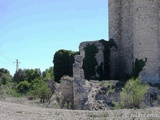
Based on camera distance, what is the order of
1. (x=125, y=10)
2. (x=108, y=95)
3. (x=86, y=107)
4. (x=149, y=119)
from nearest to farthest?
(x=149, y=119)
(x=86, y=107)
(x=108, y=95)
(x=125, y=10)

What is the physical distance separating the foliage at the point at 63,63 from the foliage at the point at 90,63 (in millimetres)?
8158

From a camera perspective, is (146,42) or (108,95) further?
(146,42)

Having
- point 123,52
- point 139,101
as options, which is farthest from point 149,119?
point 123,52

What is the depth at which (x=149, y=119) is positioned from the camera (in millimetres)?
11789

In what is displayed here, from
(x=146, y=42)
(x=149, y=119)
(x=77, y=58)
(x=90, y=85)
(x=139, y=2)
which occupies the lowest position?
(x=149, y=119)

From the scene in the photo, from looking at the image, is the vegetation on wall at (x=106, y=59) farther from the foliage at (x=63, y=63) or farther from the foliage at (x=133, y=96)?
the foliage at (x=133, y=96)

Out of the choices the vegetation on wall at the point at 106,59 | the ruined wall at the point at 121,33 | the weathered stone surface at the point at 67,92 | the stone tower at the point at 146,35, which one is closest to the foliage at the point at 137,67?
the stone tower at the point at 146,35

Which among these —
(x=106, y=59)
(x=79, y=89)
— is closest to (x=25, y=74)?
(x=106, y=59)

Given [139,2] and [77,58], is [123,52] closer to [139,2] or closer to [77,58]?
[139,2]

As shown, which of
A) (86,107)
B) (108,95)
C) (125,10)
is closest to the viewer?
(86,107)

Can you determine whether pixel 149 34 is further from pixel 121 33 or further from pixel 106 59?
pixel 106 59

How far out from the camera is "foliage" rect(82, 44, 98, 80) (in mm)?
30984

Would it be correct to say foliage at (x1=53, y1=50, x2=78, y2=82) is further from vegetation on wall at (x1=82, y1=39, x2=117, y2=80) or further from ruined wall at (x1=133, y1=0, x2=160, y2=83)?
ruined wall at (x1=133, y1=0, x2=160, y2=83)

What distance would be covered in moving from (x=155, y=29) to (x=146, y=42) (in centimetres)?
133
